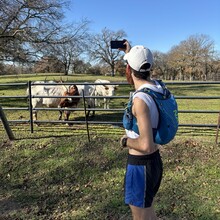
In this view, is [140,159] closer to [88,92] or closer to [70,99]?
[70,99]

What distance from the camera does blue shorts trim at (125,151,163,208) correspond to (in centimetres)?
242

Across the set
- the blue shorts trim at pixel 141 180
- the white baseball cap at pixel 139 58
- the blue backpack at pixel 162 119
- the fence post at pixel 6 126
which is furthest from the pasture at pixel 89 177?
the white baseball cap at pixel 139 58

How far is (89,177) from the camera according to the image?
5.29m

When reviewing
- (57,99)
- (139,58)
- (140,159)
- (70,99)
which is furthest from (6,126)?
(139,58)

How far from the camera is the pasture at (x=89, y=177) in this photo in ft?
14.1

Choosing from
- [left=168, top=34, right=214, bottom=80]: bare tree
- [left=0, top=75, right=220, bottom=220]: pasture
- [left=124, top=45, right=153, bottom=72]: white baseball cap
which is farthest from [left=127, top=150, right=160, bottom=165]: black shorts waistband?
[left=168, top=34, right=214, bottom=80]: bare tree

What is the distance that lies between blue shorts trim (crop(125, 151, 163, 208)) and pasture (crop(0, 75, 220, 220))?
178 centimetres

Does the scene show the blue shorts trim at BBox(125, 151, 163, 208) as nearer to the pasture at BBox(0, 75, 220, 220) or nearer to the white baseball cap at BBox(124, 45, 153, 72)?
the white baseball cap at BBox(124, 45, 153, 72)

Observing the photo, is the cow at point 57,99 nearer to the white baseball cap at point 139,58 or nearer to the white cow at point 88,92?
the white cow at point 88,92

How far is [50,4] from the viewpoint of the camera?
1466cm

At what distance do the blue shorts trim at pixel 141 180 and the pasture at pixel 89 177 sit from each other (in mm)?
1776

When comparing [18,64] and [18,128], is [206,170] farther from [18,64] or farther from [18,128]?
[18,64]

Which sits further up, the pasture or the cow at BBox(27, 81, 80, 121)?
the cow at BBox(27, 81, 80, 121)

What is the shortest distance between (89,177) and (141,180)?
3003mm
